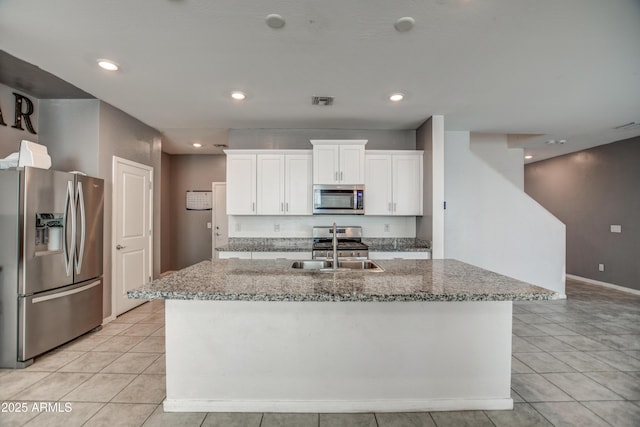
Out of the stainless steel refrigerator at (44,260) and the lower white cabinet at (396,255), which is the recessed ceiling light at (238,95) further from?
the lower white cabinet at (396,255)

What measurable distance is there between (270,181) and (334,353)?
2.80 meters

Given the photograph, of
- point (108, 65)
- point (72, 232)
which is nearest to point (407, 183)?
point (108, 65)

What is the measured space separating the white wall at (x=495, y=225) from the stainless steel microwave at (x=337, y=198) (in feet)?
4.98

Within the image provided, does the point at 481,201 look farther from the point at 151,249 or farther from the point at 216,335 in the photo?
the point at 151,249

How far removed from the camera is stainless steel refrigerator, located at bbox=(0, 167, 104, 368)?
8.19 feet

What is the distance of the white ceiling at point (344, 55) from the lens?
1875mm

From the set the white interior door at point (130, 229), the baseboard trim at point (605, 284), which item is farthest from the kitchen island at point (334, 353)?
the baseboard trim at point (605, 284)

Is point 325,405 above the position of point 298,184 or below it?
below

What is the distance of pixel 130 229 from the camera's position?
3918 millimetres

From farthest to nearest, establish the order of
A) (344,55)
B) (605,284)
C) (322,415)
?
(605,284) < (344,55) < (322,415)

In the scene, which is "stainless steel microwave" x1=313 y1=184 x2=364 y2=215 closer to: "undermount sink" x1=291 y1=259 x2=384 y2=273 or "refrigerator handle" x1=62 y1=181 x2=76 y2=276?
"undermount sink" x1=291 y1=259 x2=384 y2=273

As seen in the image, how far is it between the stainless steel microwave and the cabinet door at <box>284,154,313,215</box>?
0.52 feet

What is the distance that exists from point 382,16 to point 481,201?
3.62m

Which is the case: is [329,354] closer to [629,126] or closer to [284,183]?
[284,183]
